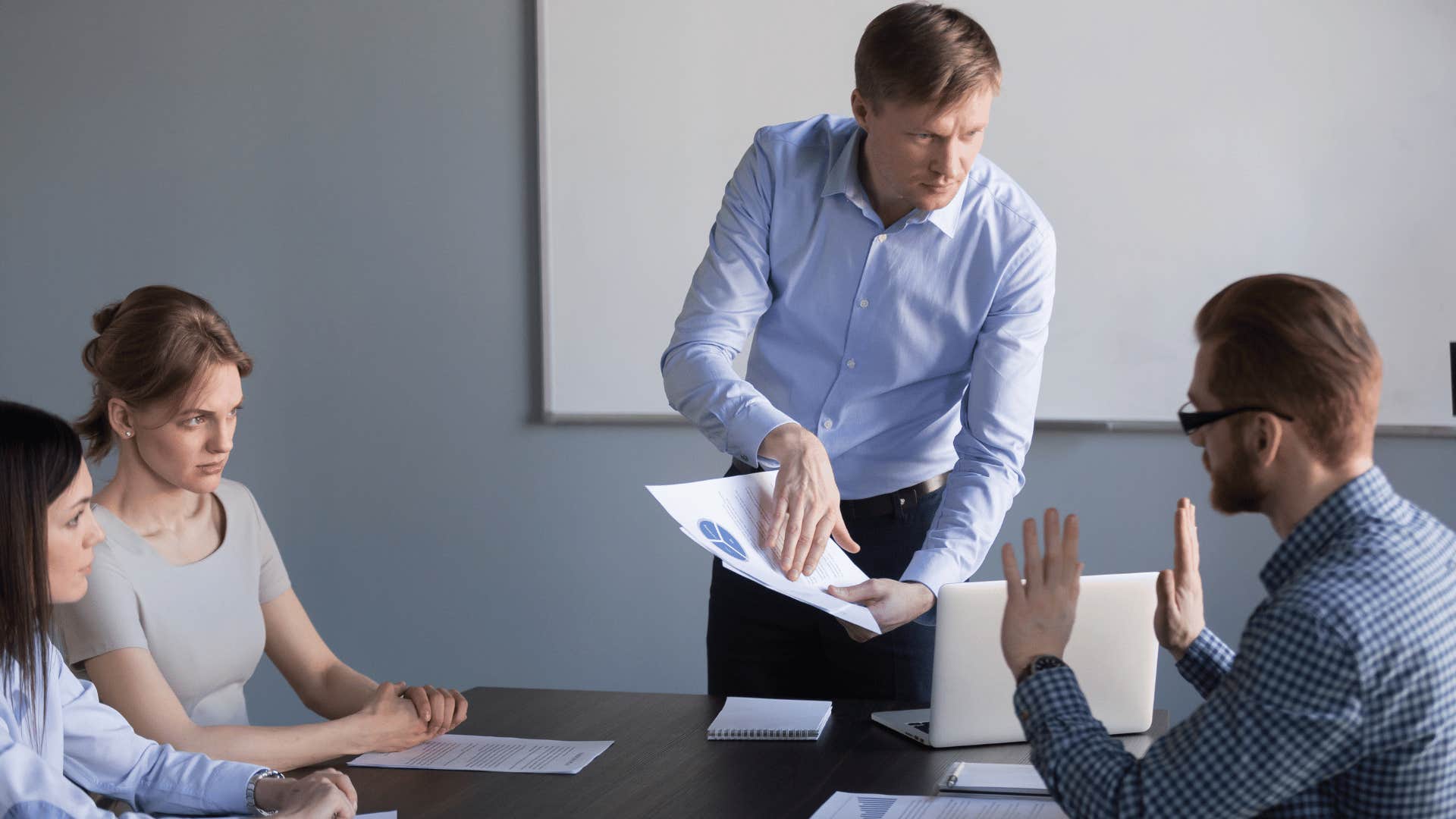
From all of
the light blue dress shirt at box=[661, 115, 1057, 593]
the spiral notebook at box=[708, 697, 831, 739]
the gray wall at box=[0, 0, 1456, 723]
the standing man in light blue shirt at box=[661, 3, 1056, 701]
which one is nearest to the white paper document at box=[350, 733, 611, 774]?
the spiral notebook at box=[708, 697, 831, 739]

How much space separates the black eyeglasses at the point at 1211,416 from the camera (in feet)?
3.73

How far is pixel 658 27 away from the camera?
130 inches

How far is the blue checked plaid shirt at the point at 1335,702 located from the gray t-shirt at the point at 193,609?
54.3 inches

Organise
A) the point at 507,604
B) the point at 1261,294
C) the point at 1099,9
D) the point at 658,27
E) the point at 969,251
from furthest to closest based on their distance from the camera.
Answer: the point at 507,604, the point at 658,27, the point at 1099,9, the point at 969,251, the point at 1261,294

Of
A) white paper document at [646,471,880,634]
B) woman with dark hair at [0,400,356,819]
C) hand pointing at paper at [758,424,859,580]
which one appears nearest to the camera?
woman with dark hair at [0,400,356,819]

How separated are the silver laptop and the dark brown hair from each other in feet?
3.48

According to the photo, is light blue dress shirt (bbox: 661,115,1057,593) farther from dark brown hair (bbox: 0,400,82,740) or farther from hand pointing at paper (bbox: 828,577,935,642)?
dark brown hair (bbox: 0,400,82,740)

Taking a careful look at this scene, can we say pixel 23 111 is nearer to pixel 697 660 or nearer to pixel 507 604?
pixel 507 604

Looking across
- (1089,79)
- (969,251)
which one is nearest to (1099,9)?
(1089,79)

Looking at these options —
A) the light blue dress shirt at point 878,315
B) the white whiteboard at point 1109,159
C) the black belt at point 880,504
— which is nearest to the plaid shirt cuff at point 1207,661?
the light blue dress shirt at point 878,315

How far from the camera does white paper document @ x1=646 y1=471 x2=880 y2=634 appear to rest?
167 centimetres

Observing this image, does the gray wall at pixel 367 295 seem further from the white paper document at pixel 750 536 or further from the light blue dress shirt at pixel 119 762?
the light blue dress shirt at pixel 119 762

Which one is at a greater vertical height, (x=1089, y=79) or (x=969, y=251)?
(x=1089, y=79)

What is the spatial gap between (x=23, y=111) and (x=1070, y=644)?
3.38 m
